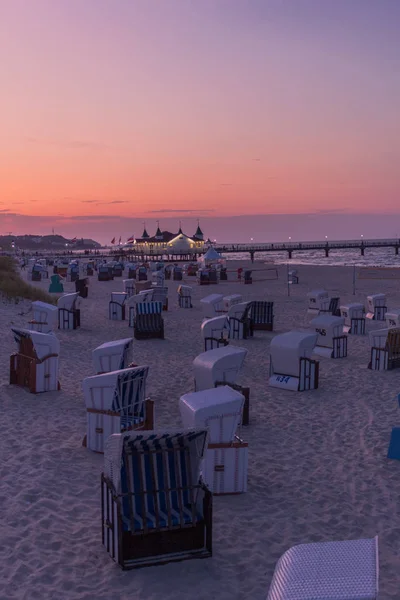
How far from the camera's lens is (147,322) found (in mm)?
17641

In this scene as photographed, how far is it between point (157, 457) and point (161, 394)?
592cm

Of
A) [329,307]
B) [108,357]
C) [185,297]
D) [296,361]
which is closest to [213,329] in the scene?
A: [296,361]

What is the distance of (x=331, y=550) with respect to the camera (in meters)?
3.59

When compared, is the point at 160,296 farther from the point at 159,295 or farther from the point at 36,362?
the point at 36,362

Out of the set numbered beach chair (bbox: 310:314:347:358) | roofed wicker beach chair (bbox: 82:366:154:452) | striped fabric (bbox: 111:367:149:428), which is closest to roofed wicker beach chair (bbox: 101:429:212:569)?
roofed wicker beach chair (bbox: 82:366:154:452)

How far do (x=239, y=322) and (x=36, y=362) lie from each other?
8.00 m

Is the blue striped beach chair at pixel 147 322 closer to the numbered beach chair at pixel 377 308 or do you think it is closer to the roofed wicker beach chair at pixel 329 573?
the numbered beach chair at pixel 377 308

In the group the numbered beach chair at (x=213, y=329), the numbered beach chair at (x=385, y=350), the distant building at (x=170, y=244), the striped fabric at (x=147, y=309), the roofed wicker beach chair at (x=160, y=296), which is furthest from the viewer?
the distant building at (x=170, y=244)

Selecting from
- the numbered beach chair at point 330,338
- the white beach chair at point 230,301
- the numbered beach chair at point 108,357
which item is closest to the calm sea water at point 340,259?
the white beach chair at point 230,301

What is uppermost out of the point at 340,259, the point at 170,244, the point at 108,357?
the point at 170,244

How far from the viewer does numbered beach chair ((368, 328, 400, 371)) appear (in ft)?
43.6

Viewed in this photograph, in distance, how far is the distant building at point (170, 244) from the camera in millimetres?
91562

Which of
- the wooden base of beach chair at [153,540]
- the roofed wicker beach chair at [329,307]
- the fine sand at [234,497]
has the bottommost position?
the fine sand at [234,497]

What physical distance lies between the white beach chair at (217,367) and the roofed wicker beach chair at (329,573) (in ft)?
19.9
